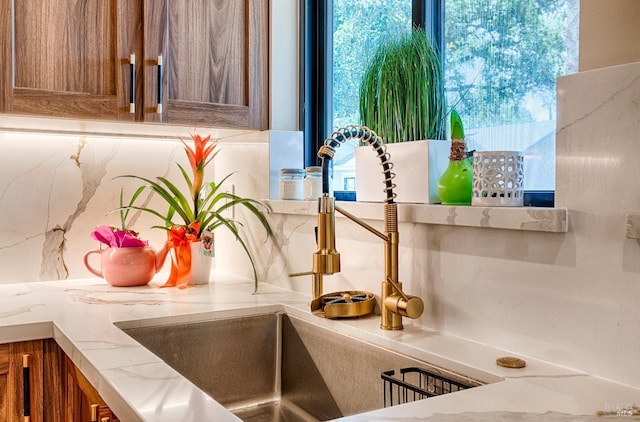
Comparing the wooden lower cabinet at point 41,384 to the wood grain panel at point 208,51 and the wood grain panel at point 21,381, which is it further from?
the wood grain panel at point 208,51

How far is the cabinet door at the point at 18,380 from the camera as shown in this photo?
1.39m

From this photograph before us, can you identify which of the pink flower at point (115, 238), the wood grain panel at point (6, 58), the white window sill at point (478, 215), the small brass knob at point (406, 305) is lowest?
the small brass knob at point (406, 305)

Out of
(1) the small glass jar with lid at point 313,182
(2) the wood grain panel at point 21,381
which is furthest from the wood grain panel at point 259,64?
(2) the wood grain panel at point 21,381

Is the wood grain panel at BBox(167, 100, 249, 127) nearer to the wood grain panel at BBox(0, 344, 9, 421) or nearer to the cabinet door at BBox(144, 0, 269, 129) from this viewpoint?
the cabinet door at BBox(144, 0, 269, 129)

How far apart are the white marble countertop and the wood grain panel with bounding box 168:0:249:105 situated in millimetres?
648

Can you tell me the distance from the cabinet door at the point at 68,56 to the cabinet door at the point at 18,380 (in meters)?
0.66

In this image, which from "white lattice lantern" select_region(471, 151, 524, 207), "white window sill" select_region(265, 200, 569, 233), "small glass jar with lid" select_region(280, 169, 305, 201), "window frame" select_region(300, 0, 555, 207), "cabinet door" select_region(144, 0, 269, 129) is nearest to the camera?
"white window sill" select_region(265, 200, 569, 233)

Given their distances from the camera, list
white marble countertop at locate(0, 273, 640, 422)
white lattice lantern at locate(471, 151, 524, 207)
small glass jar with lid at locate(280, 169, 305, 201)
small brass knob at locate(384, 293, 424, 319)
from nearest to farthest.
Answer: white marble countertop at locate(0, 273, 640, 422)
white lattice lantern at locate(471, 151, 524, 207)
small brass knob at locate(384, 293, 424, 319)
small glass jar with lid at locate(280, 169, 305, 201)

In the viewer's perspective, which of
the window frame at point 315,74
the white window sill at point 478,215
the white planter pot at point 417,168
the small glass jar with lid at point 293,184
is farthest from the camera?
the window frame at point 315,74

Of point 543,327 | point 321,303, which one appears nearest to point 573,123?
point 543,327

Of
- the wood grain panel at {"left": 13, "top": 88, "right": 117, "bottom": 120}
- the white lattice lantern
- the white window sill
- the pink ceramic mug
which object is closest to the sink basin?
the white window sill

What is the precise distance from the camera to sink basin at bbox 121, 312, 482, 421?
1379 millimetres

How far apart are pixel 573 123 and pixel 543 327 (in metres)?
0.38

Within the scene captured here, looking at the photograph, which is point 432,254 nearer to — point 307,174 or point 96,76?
point 307,174
